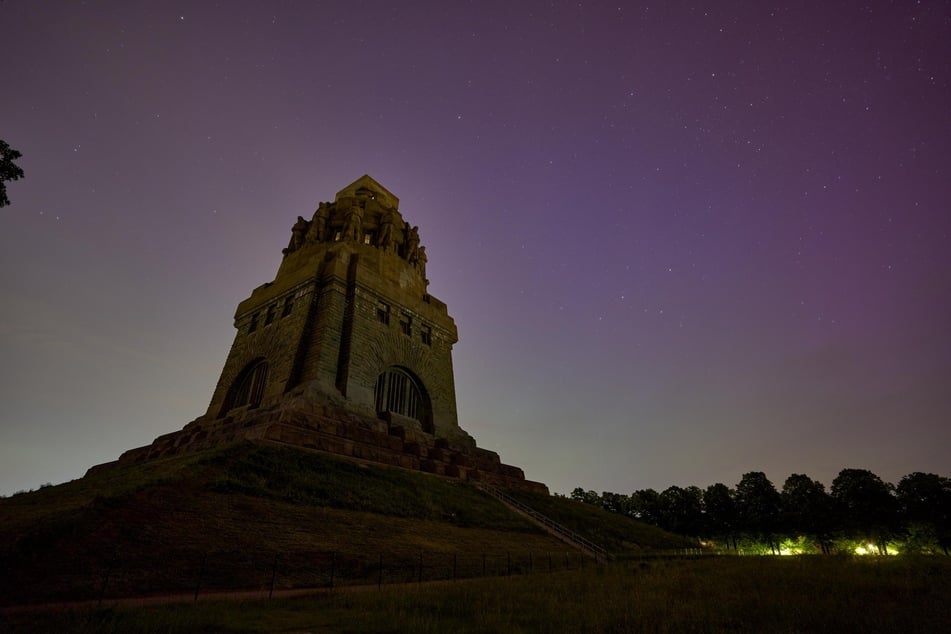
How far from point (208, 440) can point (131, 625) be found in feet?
56.8

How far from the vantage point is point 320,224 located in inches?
1547

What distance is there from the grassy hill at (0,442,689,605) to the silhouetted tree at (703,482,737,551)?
1638 inches

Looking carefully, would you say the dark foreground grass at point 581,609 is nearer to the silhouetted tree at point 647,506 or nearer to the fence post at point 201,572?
the fence post at point 201,572

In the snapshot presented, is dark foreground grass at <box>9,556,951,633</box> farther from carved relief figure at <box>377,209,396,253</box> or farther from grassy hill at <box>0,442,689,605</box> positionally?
carved relief figure at <box>377,209,396,253</box>

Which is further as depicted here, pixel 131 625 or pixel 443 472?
pixel 443 472

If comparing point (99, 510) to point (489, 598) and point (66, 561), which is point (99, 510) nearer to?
point (66, 561)

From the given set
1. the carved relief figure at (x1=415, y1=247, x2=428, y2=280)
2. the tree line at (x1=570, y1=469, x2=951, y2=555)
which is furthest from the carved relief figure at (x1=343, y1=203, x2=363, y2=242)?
the tree line at (x1=570, y1=469, x2=951, y2=555)

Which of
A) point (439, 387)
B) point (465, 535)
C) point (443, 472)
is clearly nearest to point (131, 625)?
point (465, 535)

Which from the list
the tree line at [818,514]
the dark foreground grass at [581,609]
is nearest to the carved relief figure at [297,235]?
the dark foreground grass at [581,609]

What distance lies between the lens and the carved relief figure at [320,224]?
1519 inches

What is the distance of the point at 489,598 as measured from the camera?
9.18 meters

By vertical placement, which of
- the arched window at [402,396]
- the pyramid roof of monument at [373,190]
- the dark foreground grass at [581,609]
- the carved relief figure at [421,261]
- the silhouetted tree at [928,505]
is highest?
the pyramid roof of monument at [373,190]

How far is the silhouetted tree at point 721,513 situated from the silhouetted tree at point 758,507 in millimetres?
840

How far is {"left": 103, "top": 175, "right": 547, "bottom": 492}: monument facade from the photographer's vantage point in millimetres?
23469
